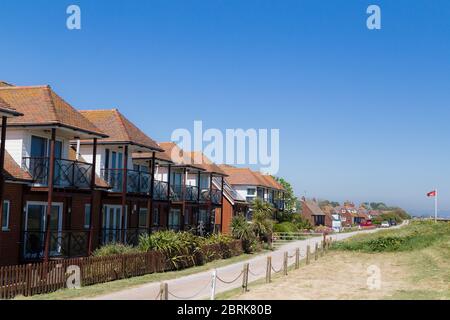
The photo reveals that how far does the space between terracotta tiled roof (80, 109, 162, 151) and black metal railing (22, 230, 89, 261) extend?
5.98 metres

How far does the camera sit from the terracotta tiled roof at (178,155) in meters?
42.9

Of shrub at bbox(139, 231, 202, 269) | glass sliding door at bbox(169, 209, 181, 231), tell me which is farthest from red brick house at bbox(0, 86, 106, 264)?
glass sliding door at bbox(169, 209, 181, 231)

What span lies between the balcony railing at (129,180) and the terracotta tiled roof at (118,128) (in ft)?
5.75

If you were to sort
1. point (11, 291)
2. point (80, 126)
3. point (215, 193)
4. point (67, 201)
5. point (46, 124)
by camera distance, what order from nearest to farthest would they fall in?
point (11, 291) < point (46, 124) < point (80, 126) < point (67, 201) < point (215, 193)

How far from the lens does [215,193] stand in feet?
162

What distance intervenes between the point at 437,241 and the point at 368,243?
4744 mm

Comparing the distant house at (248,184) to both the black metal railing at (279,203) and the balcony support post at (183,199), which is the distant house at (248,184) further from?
the balcony support post at (183,199)

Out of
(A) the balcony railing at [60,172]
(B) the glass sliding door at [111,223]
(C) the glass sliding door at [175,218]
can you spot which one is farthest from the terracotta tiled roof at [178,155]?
(A) the balcony railing at [60,172]

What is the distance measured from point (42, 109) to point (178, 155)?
2093 centimetres

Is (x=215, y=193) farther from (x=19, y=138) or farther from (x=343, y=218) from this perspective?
(x=343, y=218)

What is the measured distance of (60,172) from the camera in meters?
25.0

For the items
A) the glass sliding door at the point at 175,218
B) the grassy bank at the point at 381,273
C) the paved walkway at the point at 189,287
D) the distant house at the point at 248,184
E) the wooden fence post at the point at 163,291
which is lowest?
the paved walkway at the point at 189,287

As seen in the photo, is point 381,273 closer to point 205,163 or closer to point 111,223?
point 111,223
